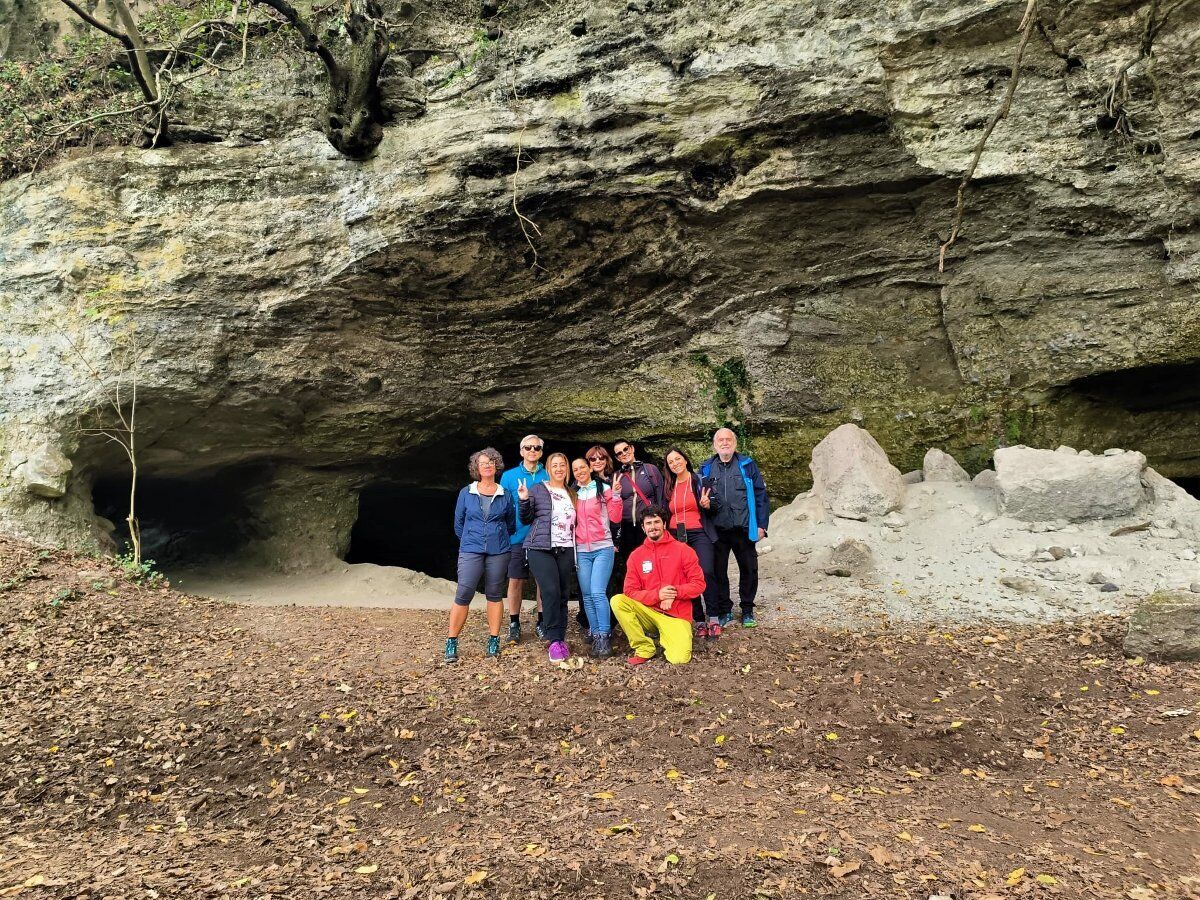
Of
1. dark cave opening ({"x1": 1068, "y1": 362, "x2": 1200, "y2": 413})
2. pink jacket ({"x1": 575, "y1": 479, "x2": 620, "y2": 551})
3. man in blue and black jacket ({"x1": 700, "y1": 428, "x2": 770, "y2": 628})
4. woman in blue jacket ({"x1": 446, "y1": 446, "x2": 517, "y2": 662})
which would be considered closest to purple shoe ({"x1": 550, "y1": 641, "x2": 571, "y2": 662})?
woman in blue jacket ({"x1": 446, "y1": 446, "x2": 517, "y2": 662})

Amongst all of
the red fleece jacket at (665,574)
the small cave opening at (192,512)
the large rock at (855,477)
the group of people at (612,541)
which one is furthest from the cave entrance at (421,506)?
the red fleece jacket at (665,574)

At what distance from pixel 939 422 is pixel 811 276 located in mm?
2555

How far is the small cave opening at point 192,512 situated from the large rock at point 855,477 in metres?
8.64

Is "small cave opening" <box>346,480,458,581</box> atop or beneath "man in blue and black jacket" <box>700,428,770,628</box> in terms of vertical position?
beneath

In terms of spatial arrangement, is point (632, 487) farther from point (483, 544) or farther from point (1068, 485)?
point (1068, 485)

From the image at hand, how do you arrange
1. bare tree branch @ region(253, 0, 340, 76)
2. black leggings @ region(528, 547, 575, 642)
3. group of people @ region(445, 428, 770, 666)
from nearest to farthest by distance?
group of people @ region(445, 428, 770, 666) < black leggings @ region(528, 547, 575, 642) < bare tree branch @ region(253, 0, 340, 76)

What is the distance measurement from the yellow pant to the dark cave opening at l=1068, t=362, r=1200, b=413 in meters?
6.35

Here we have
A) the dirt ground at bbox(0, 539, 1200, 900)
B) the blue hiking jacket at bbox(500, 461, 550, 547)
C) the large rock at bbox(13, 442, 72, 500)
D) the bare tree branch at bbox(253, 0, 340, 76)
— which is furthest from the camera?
the large rock at bbox(13, 442, 72, 500)

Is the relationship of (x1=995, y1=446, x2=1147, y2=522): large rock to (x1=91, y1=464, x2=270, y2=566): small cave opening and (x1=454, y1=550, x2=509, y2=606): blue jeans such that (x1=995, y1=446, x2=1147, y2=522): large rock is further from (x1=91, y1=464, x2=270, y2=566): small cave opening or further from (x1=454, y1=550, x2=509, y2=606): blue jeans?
(x1=91, y1=464, x2=270, y2=566): small cave opening

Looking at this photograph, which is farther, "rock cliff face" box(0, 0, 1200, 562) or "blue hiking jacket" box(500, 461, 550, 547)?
"rock cliff face" box(0, 0, 1200, 562)

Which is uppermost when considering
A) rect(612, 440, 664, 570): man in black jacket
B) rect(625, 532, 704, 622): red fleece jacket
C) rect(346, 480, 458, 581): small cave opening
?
rect(612, 440, 664, 570): man in black jacket

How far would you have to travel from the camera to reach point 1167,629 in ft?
15.2

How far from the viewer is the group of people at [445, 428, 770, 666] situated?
5.34m

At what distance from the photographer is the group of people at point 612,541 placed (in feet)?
17.5
